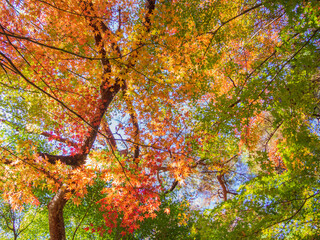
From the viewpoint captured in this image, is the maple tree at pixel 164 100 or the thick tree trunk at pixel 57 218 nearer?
the maple tree at pixel 164 100

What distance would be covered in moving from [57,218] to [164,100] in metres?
4.81

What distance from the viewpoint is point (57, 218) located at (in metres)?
5.80

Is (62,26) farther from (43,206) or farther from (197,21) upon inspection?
(43,206)

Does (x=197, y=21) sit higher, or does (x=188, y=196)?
(x=197, y=21)

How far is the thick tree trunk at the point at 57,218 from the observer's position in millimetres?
5691

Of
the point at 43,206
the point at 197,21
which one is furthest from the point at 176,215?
the point at 197,21

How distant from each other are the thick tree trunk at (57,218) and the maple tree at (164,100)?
0.09 ft

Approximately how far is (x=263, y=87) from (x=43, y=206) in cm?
1042

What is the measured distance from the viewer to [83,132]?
632 centimetres

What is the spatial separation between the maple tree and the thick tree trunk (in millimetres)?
27

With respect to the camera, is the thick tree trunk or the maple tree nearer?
the maple tree

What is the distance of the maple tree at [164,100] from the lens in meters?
3.33

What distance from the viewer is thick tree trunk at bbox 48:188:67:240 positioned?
569 centimetres

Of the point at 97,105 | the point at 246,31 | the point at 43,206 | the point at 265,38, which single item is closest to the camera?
the point at 246,31
